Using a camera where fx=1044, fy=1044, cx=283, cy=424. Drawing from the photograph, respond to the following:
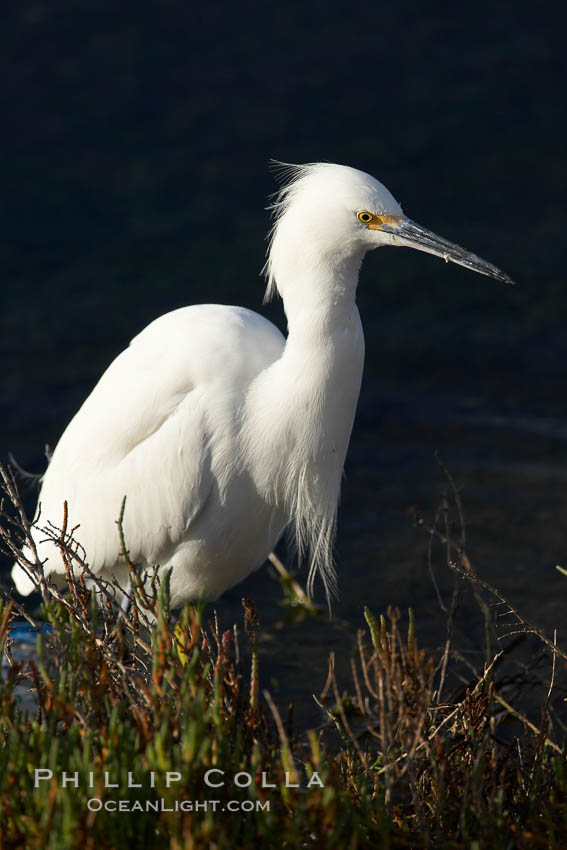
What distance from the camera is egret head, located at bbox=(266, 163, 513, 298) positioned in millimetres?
2846

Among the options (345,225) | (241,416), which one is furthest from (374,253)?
(345,225)

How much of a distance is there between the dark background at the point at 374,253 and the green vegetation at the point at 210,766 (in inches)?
76.3

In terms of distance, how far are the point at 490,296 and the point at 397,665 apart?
5.46 metres

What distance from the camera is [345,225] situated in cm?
285

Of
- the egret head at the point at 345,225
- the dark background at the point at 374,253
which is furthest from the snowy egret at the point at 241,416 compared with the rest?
the dark background at the point at 374,253

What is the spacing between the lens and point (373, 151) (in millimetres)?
8312

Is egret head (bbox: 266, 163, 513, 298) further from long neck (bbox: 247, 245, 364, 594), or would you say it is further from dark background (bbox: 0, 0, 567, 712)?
dark background (bbox: 0, 0, 567, 712)

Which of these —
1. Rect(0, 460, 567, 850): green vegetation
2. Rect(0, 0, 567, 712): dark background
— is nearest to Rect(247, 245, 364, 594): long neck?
Rect(0, 460, 567, 850): green vegetation

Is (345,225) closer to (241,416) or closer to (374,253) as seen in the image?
(241,416)

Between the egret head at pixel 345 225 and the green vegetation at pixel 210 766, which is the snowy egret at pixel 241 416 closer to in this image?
the egret head at pixel 345 225

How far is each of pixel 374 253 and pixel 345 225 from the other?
4.98m

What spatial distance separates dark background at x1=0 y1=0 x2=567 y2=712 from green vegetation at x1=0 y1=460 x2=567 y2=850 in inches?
76.3

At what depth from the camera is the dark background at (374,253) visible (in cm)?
552

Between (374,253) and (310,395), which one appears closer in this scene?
(310,395)
